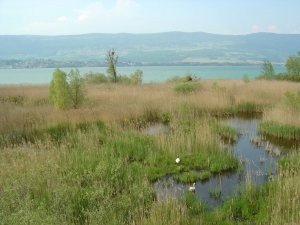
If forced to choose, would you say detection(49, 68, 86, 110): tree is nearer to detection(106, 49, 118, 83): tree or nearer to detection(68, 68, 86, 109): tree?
detection(68, 68, 86, 109): tree

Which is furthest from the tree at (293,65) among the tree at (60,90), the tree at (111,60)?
the tree at (60,90)

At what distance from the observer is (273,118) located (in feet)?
37.6

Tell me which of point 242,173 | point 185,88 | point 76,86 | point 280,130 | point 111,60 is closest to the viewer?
point 242,173

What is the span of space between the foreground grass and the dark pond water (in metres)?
0.32

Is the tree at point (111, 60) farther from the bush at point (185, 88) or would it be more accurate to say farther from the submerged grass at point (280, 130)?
the submerged grass at point (280, 130)

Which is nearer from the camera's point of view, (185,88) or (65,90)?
(65,90)

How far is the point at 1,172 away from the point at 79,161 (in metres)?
2.06

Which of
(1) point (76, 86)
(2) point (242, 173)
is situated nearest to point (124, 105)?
(1) point (76, 86)

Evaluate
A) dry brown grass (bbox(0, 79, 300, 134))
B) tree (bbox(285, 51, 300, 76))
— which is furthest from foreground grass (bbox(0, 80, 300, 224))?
tree (bbox(285, 51, 300, 76))

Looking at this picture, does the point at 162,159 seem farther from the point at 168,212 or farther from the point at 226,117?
the point at 226,117

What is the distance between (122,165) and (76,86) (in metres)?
7.68

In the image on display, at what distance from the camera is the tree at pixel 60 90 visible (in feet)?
41.1

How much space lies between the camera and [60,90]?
12.5m

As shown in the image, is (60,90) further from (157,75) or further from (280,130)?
(157,75)
